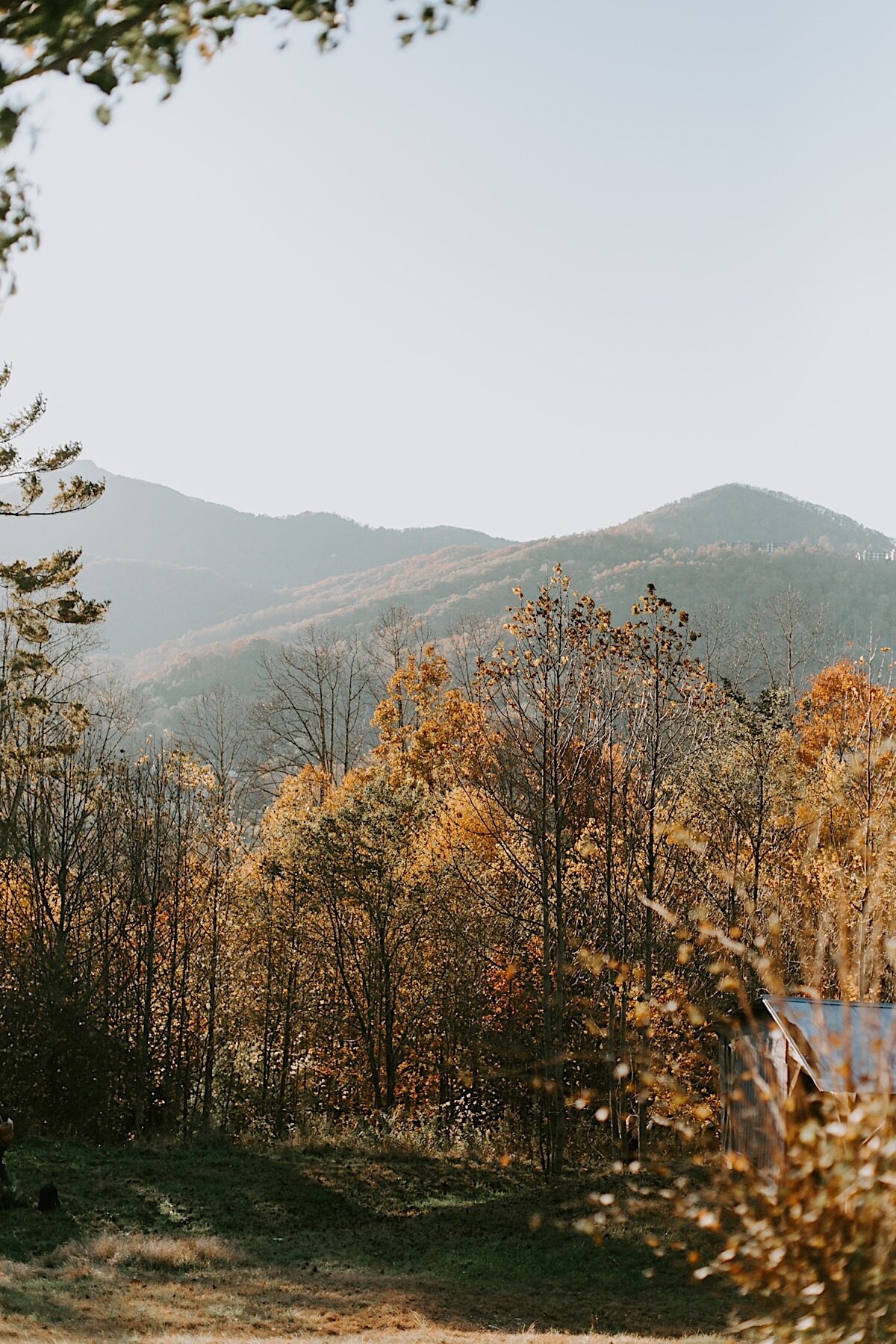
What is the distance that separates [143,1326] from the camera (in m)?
7.89

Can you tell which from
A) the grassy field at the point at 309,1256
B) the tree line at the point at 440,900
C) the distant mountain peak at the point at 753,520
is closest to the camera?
the grassy field at the point at 309,1256

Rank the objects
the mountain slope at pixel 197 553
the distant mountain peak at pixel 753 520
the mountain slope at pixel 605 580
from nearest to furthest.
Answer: the mountain slope at pixel 605 580, the distant mountain peak at pixel 753 520, the mountain slope at pixel 197 553

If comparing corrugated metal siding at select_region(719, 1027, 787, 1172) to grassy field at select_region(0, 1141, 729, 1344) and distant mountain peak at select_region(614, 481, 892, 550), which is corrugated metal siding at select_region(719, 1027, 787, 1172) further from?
distant mountain peak at select_region(614, 481, 892, 550)

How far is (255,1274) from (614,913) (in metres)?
7.36

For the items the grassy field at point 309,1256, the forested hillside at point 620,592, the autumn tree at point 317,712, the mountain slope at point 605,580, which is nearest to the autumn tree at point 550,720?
the grassy field at point 309,1256

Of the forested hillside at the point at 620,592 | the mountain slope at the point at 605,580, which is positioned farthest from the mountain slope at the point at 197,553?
the forested hillside at the point at 620,592

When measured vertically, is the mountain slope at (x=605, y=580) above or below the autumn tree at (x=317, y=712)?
above

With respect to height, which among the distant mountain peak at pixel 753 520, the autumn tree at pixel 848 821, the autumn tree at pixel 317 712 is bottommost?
the autumn tree at pixel 848 821

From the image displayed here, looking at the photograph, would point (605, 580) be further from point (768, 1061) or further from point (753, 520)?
point (753, 520)

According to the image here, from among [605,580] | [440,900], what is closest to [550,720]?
[440,900]

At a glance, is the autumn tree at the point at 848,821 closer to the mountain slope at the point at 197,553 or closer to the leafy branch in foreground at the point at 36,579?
the leafy branch in foreground at the point at 36,579

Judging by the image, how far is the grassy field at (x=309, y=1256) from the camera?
837cm

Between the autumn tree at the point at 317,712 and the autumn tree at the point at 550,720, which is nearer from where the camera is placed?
the autumn tree at the point at 550,720

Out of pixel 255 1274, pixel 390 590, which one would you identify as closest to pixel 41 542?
pixel 390 590
